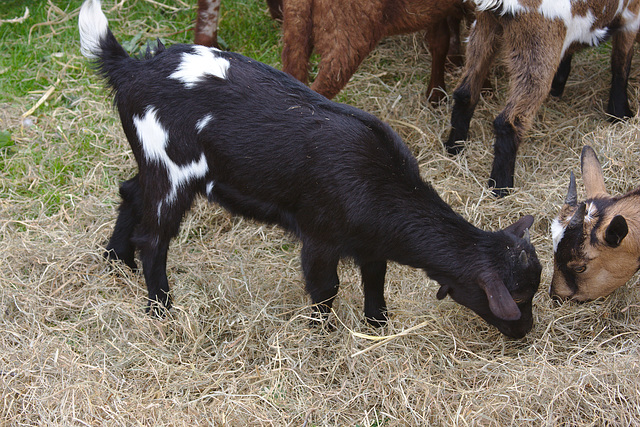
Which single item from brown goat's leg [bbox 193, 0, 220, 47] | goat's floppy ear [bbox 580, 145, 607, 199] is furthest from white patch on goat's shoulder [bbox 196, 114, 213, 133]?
brown goat's leg [bbox 193, 0, 220, 47]

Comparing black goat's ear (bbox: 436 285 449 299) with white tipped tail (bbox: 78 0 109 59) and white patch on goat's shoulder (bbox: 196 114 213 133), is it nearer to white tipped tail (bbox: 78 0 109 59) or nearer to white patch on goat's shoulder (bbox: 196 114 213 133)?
white patch on goat's shoulder (bbox: 196 114 213 133)

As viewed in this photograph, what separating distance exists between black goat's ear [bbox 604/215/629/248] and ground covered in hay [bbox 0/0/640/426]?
0.42 metres

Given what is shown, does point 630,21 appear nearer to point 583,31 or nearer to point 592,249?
point 583,31

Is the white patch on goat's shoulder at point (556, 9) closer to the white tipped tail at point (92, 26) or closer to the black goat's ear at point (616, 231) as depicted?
the black goat's ear at point (616, 231)

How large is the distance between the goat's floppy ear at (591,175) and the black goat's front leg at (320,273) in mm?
1608

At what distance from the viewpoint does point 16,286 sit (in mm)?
4109

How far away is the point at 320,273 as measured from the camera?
358cm

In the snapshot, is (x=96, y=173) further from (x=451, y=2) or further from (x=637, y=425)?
(x=637, y=425)

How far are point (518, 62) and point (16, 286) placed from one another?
3.40 meters

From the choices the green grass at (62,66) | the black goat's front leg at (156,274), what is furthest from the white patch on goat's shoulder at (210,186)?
the green grass at (62,66)

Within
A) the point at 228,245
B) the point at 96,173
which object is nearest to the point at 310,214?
the point at 228,245

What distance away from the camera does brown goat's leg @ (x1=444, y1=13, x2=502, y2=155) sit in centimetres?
484

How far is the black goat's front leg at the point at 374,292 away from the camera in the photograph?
371cm

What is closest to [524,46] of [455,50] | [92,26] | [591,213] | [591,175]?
[591,175]
